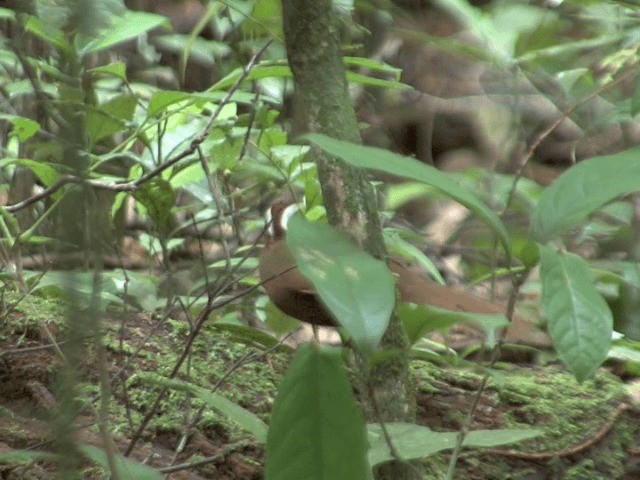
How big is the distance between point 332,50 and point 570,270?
0.45 metres

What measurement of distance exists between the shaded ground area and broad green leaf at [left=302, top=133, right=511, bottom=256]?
598mm

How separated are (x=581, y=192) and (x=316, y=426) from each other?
1.03ft

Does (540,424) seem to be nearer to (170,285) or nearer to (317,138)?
(170,285)

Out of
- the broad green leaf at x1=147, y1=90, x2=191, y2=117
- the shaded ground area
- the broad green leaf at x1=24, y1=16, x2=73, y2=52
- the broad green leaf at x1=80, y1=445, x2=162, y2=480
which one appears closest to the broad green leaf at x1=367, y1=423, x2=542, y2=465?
the broad green leaf at x1=80, y1=445, x2=162, y2=480

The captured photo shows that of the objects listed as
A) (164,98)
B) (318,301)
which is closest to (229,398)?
(318,301)

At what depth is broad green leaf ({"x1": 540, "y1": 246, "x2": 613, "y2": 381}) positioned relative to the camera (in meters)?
0.83

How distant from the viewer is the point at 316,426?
0.83m

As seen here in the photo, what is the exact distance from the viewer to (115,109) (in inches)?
73.8

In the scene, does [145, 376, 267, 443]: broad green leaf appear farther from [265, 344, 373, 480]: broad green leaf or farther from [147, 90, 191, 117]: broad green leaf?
[147, 90, 191, 117]: broad green leaf

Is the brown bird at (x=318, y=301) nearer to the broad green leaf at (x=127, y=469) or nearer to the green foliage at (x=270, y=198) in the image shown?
the green foliage at (x=270, y=198)

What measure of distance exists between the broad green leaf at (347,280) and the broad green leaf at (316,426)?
0.19ft

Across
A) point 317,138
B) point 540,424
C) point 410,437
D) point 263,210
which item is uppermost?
point 317,138

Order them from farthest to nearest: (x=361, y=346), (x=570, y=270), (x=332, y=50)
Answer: (x=332, y=50), (x=570, y=270), (x=361, y=346)

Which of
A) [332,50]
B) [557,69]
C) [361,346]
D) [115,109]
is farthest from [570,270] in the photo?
[557,69]
